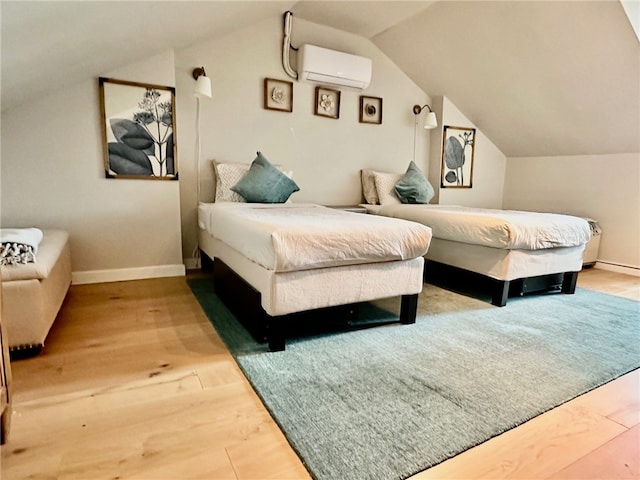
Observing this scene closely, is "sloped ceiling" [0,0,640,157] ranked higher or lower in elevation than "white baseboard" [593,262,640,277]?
higher

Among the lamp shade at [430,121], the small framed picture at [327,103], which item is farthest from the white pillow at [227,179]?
the lamp shade at [430,121]

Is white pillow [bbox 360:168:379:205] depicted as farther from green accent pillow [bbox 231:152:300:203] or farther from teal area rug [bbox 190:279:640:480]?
teal area rug [bbox 190:279:640:480]

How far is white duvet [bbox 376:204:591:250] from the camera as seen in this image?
2.57 metres

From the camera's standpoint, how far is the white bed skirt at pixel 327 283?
1.83 m

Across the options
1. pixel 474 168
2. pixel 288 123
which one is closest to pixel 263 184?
pixel 288 123

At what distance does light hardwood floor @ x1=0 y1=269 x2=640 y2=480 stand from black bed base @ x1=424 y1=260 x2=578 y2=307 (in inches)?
39.7

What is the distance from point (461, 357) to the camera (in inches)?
73.7

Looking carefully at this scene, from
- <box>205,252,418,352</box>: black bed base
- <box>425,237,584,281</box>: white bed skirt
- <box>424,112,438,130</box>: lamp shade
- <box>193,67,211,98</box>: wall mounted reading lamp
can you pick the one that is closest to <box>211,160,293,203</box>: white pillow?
<box>193,67,211,98</box>: wall mounted reading lamp

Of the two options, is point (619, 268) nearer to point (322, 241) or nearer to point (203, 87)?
point (322, 241)

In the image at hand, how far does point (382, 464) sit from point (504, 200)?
4900 mm

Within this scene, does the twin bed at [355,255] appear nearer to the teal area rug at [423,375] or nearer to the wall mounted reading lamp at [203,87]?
the teal area rug at [423,375]

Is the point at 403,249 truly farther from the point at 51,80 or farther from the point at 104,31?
the point at 51,80

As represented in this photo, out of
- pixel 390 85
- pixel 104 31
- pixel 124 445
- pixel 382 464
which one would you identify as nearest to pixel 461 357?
pixel 382 464

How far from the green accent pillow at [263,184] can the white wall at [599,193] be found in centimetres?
332
